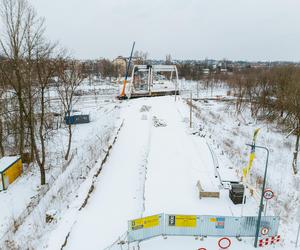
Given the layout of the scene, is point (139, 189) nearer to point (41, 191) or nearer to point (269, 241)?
point (41, 191)

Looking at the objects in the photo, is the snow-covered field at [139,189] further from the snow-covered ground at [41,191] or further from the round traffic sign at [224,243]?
the round traffic sign at [224,243]

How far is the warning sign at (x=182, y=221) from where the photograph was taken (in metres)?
8.12

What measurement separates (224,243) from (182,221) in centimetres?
154

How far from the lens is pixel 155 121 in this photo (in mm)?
22609

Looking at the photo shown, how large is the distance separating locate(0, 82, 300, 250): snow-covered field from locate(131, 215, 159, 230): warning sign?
0.56 meters

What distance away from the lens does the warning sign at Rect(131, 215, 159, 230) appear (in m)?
7.86

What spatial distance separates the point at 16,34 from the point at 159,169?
10.5 metres

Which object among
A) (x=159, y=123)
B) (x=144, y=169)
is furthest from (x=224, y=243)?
(x=159, y=123)

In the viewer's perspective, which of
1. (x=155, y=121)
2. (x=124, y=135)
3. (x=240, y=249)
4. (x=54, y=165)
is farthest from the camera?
(x=155, y=121)

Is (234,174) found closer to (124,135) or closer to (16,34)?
(124,135)

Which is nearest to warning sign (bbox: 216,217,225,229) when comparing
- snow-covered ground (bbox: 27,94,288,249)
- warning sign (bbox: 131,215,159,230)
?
snow-covered ground (bbox: 27,94,288,249)

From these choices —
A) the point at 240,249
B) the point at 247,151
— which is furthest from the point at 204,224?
the point at 247,151

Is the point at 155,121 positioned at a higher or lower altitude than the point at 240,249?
higher

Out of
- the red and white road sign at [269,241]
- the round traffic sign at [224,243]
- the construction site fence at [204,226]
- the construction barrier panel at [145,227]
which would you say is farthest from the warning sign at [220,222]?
the construction barrier panel at [145,227]
